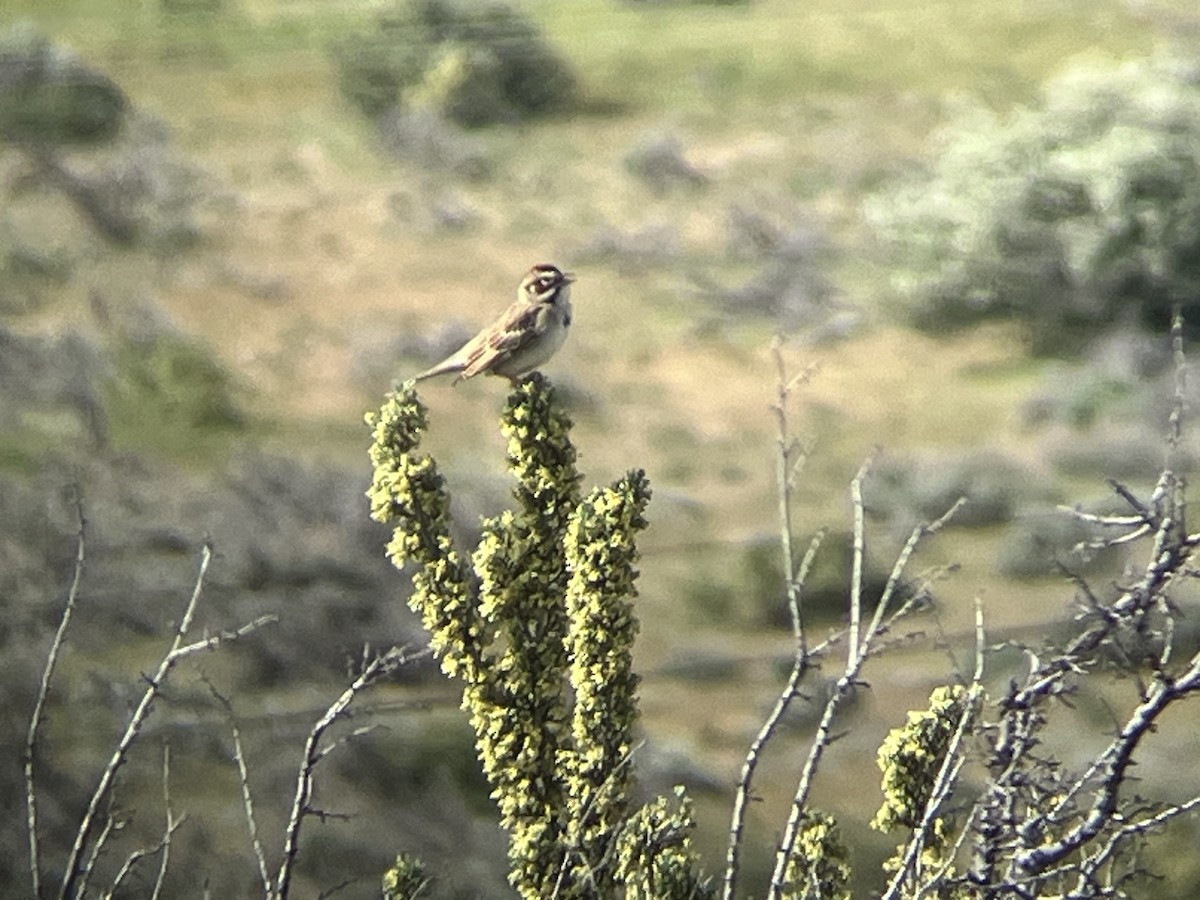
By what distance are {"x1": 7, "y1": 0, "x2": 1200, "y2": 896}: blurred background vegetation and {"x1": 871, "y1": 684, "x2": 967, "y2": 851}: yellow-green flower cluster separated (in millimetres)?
4262

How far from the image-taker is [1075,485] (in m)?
16.1

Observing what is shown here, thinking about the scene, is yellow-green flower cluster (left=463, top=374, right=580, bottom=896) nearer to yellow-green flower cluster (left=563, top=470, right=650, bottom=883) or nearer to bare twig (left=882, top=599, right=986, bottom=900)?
yellow-green flower cluster (left=563, top=470, right=650, bottom=883)

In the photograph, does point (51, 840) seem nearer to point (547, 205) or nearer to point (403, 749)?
point (403, 749)

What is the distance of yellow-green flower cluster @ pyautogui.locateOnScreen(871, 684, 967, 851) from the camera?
13.8ft

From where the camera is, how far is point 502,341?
5.09 meters

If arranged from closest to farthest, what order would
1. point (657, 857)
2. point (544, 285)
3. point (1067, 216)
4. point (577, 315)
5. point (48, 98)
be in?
point (657, 857), point (544, 285), point (1067, 216), point (577, 315), point (48, 98)

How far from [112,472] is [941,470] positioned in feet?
20.5

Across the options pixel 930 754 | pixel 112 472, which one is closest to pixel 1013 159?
pixel 112 472

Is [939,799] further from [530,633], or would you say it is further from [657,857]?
[530,633]

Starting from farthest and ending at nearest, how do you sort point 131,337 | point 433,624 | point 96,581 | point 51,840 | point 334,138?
point 334,138
point 131,337
point 96,581
point 51,840
point 433,624

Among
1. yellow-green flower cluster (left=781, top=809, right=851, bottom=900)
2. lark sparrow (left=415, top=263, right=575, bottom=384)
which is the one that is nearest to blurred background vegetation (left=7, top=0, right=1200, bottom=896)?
lark sparrow (left=415, top=263, right=575, bottom=384)

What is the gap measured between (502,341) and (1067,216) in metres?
15.7

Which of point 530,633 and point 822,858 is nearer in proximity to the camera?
point 530,633

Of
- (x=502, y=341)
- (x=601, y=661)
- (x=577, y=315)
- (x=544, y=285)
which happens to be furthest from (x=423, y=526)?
(x=577, y=315)
